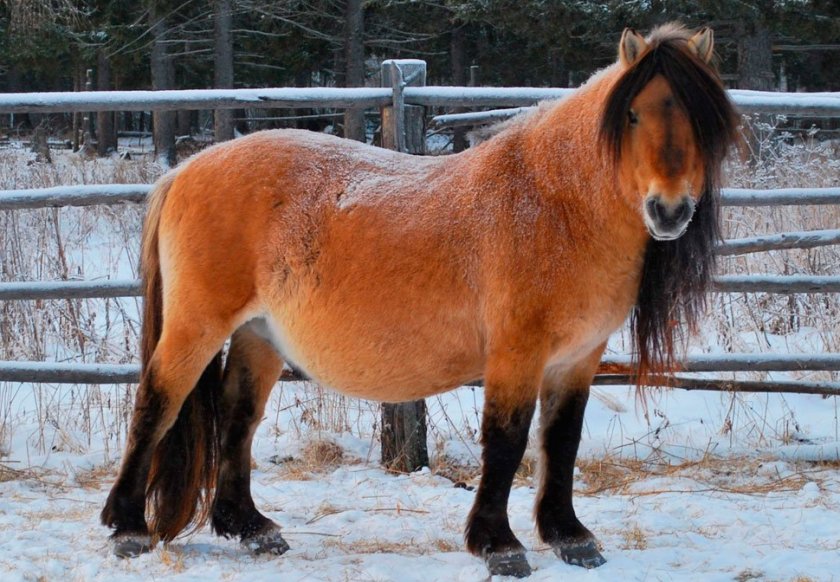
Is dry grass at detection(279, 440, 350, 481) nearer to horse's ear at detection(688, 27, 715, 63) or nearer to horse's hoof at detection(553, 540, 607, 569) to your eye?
horse's hoof at detection(553, 540, 607, 569)

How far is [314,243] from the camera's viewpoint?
3744 millimetres

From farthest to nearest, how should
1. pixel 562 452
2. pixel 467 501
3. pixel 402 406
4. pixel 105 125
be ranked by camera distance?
pixel 105 125
pixel 402 406
pixel 467 501
pixel 562 452

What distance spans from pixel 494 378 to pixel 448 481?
1.67m

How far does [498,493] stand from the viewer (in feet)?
11.5

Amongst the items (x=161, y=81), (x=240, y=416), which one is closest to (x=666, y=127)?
(x=240, y=416)

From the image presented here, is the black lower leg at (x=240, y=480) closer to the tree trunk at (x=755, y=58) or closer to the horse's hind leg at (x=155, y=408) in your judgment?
the horse's hind leg at (x=155, y=408)

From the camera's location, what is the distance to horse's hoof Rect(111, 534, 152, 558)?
369 centimetres

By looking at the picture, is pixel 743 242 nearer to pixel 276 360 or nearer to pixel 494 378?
pixel 494 378

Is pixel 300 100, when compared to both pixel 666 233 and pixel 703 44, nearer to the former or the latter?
pixel 703 44

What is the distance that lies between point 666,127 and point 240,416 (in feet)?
7.17

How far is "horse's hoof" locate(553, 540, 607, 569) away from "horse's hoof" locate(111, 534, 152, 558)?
5.44ft

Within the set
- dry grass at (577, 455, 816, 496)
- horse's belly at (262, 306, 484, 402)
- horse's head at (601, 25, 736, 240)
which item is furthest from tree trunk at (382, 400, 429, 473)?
horse's head at (601, 25, 736, 240)

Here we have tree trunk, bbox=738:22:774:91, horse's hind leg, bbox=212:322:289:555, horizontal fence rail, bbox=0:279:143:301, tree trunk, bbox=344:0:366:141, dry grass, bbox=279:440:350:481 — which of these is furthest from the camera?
tree trunk, bbox=344:0:366:141

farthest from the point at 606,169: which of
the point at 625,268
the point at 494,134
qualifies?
the point at 494,134
